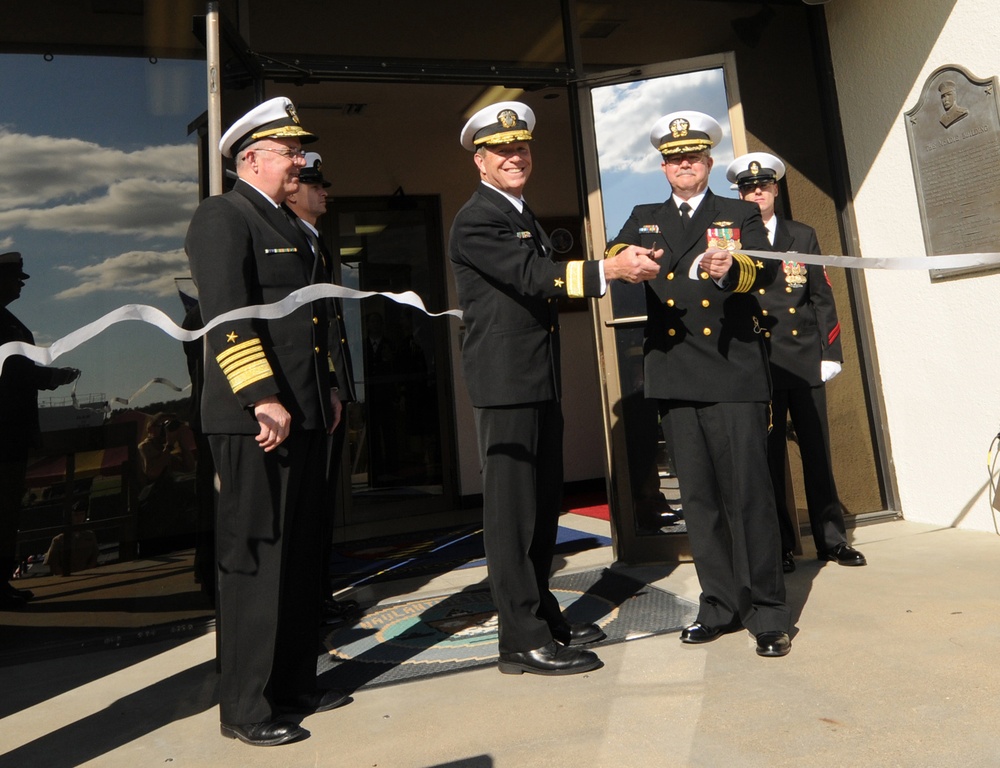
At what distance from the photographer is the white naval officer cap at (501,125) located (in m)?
2.78

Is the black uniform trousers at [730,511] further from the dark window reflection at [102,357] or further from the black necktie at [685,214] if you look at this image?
the dark window reflection at [102,357]

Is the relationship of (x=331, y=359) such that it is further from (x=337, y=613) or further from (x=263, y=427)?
(x=337, y=613)

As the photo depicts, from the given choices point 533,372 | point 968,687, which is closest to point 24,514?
point 533,372

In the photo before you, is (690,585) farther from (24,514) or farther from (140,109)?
(140,109)

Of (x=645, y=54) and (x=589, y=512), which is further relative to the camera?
(x=589, y=512)

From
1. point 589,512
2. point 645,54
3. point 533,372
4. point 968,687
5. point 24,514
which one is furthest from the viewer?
point 589,512

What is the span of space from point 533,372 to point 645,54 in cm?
258

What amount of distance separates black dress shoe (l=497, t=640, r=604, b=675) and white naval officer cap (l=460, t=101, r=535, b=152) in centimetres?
157

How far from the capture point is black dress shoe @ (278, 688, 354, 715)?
8.27ft

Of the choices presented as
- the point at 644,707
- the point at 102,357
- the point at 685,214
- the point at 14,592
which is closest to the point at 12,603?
the point at 14,592

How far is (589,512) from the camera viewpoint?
6180 millimetres

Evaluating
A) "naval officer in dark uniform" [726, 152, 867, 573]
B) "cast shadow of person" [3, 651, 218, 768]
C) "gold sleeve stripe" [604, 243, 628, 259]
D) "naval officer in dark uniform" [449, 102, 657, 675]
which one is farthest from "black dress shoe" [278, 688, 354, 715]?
"naval officer in dark uniform" [726, 152, 867, 573]

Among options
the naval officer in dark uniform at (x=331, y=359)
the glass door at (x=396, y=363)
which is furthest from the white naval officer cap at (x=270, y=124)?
the glass door at (x=396, y=363)

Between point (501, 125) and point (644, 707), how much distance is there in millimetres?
1763
